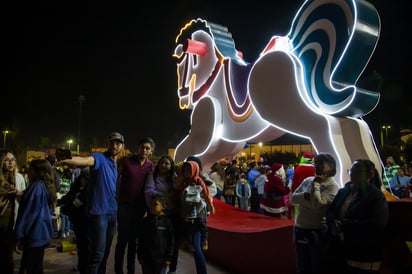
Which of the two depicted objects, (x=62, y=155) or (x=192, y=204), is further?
(x=192, y=204)

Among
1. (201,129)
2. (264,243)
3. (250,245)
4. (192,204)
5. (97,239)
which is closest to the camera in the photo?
(97,239)

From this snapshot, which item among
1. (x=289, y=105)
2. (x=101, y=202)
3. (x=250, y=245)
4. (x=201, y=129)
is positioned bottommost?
(x=250, y=245)

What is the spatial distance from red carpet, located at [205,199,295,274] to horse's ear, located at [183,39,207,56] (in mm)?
4534

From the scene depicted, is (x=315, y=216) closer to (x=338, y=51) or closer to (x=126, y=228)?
(x=126, y=228)

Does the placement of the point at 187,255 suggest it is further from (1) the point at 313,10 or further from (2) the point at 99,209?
(1) the point at 313,10

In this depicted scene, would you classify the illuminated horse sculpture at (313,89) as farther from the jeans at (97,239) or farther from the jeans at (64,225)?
the jeans at (64,225)

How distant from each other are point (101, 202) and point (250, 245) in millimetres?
2187

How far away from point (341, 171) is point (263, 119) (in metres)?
1.93

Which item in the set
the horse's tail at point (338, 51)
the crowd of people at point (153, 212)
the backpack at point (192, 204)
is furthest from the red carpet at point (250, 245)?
the horse's tail at point (338, 51)

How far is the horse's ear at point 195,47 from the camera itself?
8804 millimetres

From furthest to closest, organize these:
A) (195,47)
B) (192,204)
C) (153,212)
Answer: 1. (195,47)
2. (192,204)
3. (153,212)

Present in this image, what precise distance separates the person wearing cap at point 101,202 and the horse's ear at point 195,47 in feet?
17.8

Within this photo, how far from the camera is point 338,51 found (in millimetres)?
4883

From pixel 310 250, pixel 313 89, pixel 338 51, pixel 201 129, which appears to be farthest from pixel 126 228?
pixel 201 129
